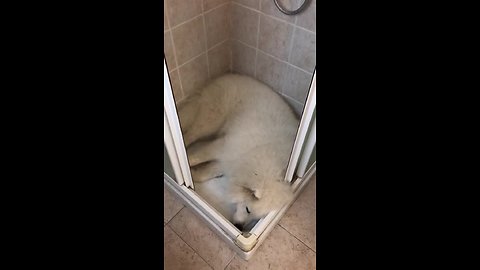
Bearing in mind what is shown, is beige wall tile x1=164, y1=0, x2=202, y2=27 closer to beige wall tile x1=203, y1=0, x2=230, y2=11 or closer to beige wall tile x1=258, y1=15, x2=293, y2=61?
beige wall tile x1=203, y1=0, x2=230, y2=11

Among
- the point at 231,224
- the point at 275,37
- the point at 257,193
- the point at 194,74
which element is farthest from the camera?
the point at 194,74

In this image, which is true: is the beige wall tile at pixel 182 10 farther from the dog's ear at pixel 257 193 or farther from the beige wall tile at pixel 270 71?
the dog's ear at pixel 257 193

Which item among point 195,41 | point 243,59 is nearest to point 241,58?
point 243,59

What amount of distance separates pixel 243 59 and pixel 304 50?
0.38 meters

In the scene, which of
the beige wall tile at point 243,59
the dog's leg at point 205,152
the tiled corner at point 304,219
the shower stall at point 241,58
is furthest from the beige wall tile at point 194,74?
the tiled corner at point 304,219

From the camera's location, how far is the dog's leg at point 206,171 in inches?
50.1

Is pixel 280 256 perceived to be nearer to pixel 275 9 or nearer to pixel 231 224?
pixel 231 224

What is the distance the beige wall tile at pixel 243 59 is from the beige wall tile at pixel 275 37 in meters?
0.09

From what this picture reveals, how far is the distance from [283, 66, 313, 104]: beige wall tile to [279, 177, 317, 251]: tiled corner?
430 millimetres

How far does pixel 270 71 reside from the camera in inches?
57.1

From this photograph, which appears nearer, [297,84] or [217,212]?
[217,212]
